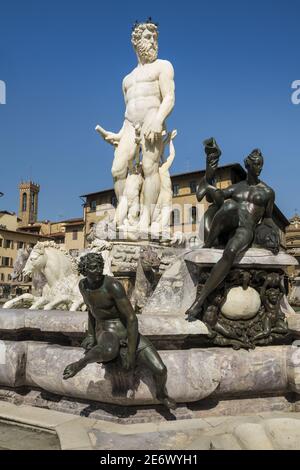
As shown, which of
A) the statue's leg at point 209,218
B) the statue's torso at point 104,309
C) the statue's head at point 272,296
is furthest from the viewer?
the statue's leg at point 209,218

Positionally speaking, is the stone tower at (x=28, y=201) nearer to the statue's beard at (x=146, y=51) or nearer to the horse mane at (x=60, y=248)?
the statue's beard at (x=146, y=51)

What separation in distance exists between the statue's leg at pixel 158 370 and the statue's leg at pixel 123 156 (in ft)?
17.7

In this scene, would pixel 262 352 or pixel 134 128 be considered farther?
pixel 134 128

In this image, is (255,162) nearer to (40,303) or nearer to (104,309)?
(104,309)

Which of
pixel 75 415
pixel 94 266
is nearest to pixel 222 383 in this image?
pixel 75 415

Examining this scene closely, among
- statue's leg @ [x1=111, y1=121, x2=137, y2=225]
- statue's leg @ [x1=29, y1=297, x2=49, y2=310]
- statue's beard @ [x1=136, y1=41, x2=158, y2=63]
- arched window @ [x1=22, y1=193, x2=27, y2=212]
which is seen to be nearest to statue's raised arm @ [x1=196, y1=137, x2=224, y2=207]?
statue's leg @ [x1=29, y1=297, x2=49, y2=310]

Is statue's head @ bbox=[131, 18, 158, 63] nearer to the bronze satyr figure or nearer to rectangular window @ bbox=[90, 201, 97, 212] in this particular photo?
the bronze satyr figure

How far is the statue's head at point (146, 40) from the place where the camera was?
8633mm

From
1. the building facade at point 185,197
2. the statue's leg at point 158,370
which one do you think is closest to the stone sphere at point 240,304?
the statue's leg at point 158,370

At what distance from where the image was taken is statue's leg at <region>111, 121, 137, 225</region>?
866 centimetres

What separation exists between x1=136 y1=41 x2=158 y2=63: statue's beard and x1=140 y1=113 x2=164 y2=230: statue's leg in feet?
3.71
